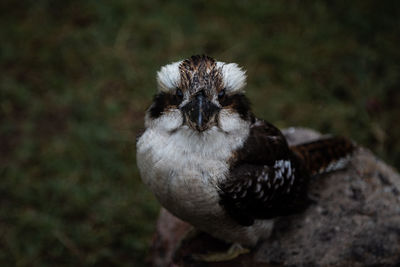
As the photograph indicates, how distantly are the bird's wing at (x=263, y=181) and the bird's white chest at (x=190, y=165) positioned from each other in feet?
0.22

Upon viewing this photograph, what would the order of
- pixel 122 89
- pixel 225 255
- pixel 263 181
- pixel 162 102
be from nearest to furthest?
1. pixel 162 102
2. pixel 263 181
3. pixel 225 255
4. pixel 122 89

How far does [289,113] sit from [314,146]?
178 centimetres

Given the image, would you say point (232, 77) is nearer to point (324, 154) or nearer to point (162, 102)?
point (162, 102)

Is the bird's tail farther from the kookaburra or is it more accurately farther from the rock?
the kookaburra

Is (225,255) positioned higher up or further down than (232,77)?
further down

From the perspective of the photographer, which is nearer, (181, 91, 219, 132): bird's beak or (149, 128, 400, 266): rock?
(181, 91, 219, 132): bird's beak

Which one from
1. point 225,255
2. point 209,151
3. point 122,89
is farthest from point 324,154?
point 122,89

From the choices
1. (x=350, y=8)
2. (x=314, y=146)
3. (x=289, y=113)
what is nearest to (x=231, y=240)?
(x=314, y=146)

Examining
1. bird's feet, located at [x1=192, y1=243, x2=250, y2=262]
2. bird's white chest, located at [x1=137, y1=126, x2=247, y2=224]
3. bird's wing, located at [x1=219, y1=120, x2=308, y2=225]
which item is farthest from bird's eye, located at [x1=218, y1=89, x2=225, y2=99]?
bird's feet, located at [x1=192, y1=243, x2=250, y2=262]

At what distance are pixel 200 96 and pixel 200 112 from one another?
0.09 meters

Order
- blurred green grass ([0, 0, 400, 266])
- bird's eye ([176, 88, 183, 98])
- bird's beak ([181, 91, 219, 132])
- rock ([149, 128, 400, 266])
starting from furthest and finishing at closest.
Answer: blurred green grass ([0, 0, 400, 266]) → rock ([149, 128, 400, 266]) → bird's eye ([176, 88, 183, 98]) → bird's beak ([181, 91, 219, 132])

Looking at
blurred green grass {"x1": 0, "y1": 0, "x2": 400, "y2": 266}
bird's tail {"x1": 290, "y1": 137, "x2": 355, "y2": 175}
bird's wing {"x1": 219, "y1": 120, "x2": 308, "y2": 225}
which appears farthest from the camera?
blurred green grass {"x1": 0, "y1": 0, "x2": 400, "y2": 266}

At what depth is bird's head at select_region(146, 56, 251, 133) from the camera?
7.41 feet

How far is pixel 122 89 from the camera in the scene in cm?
507
